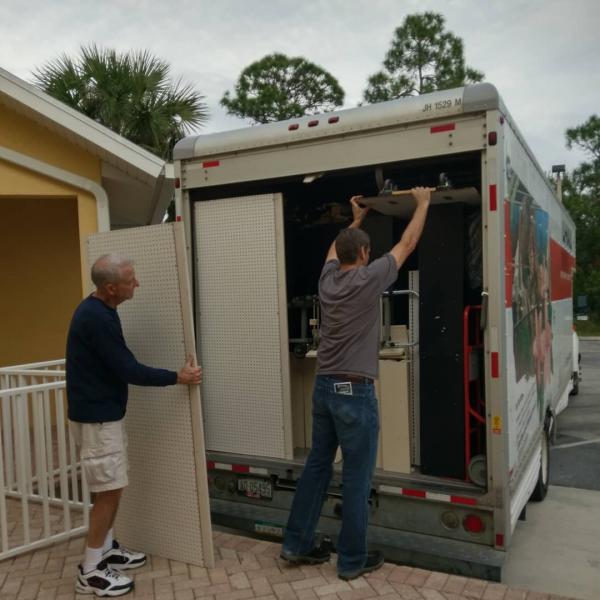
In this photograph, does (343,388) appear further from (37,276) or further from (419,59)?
(419,59)

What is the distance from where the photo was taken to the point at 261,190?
16.2ft

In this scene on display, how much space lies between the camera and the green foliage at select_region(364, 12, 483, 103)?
25797 mm

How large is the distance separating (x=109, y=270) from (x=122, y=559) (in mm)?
1769

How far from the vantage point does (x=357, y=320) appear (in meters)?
3.47

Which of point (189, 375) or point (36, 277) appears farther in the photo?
point (36, 277)

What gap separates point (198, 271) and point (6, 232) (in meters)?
4.70

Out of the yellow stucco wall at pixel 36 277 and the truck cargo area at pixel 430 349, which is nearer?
the truck cargo area at pixel 430 349

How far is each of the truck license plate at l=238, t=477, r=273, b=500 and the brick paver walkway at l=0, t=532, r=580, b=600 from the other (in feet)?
1.43

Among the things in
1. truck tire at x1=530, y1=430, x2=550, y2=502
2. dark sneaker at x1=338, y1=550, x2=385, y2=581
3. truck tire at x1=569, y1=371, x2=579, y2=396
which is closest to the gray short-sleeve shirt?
dark sneaker at x1=338, y1=550, x2=385, y2=581

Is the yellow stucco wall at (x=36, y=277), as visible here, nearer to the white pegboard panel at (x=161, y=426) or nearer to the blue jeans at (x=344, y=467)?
the white pegboard panel at (x=161, y=426)

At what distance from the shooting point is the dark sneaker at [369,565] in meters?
3.55

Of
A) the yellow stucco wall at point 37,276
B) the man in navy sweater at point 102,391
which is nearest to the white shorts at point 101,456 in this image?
the man in navy sweater at point 102,391

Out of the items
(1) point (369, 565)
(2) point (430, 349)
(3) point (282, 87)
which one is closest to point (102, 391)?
(1) point (369, 565)

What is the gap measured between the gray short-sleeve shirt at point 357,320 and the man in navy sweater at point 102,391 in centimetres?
94
